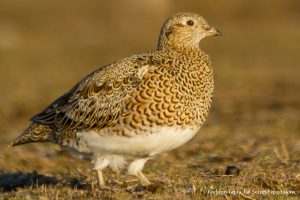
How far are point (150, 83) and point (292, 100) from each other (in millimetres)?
8663

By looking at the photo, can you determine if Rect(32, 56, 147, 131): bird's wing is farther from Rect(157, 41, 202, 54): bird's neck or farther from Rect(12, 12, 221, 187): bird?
Rect(157, 41, 202, 54): bird's neck

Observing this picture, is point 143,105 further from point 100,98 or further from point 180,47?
point 180,47

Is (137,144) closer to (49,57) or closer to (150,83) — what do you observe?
(150,83)

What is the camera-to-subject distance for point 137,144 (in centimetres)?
819

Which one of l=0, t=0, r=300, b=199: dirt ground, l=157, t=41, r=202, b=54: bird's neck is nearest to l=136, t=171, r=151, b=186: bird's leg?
l=0, t=0, r=300, b=199: dirt ground

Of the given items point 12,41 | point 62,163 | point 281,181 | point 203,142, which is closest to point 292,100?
point 203,142

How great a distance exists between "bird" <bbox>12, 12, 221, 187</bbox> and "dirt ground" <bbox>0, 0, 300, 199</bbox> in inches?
18.9

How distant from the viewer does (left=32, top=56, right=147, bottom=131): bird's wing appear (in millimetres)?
8461

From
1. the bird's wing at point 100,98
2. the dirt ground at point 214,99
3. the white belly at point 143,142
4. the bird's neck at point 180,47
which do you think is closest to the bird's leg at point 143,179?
the dirt ground at point 214,99

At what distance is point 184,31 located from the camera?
9023 millimetres

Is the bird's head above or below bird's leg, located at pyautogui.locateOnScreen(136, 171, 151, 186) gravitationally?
above

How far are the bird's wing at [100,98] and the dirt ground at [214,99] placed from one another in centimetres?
77

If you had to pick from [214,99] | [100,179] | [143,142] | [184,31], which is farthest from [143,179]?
[214,99]

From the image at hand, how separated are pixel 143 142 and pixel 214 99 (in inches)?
368
